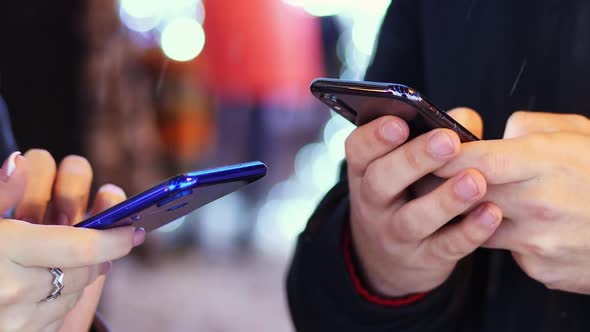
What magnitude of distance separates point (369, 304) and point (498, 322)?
13 centimetres

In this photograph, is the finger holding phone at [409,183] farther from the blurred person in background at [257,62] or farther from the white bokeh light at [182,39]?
the white bokeh light at [182,39]

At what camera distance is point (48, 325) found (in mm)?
512

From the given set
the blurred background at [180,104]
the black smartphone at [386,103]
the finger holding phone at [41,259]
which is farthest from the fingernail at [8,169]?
the blurred background at [180,104]

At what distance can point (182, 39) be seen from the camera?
8.18 feet

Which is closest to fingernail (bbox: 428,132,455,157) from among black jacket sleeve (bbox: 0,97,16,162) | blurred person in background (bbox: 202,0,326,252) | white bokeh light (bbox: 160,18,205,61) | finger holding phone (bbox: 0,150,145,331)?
finger holding phone (bbox: 0,150,145,331)

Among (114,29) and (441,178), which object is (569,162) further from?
(114,29)

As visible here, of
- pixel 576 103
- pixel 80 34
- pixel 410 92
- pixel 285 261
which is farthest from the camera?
pixel 285 261

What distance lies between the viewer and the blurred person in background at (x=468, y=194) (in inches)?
20.5

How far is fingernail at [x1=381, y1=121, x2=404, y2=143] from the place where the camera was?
0.52 metres

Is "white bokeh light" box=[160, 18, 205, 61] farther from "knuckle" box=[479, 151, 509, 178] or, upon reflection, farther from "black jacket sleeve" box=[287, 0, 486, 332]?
"knuckle" box=[479, 151, 509, 178]

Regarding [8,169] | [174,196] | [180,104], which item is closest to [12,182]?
[8,169]

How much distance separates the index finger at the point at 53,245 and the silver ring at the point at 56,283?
2 centimetres

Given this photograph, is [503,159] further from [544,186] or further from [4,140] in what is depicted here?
[4,140]

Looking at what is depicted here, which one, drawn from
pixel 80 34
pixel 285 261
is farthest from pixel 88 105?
pixel 285 261
